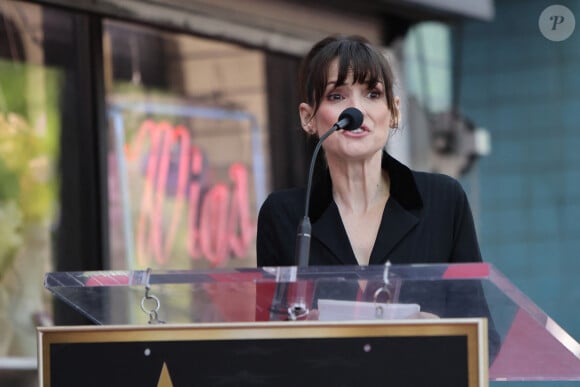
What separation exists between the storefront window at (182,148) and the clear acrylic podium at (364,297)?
4091 millimetres

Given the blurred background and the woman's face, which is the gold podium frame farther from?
the blurred background

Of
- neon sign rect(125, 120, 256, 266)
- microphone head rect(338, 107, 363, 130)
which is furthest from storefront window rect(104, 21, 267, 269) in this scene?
microphone head rect(338, 107, 363, 130)

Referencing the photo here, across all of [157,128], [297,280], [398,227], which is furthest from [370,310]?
[157,128]

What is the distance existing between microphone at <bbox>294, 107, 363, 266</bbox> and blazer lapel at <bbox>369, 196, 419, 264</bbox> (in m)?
0.26

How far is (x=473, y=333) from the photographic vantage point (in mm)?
2646

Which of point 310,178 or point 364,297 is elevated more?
point 310,178

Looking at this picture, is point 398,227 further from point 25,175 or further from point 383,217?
point 25,175

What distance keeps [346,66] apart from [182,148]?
4234 mm

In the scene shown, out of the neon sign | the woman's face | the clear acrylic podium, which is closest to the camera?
the clear acrylic podium

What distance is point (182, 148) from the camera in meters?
7.46

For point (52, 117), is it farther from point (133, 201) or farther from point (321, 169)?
point (321, 169)

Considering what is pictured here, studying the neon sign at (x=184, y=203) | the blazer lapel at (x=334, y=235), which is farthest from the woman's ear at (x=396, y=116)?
the neon sign at (x=184, y=203)

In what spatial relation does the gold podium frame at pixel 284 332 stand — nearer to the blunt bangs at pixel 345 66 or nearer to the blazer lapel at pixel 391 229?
the blazer lapel at pixel 391 229

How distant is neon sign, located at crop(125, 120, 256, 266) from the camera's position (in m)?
7.19
